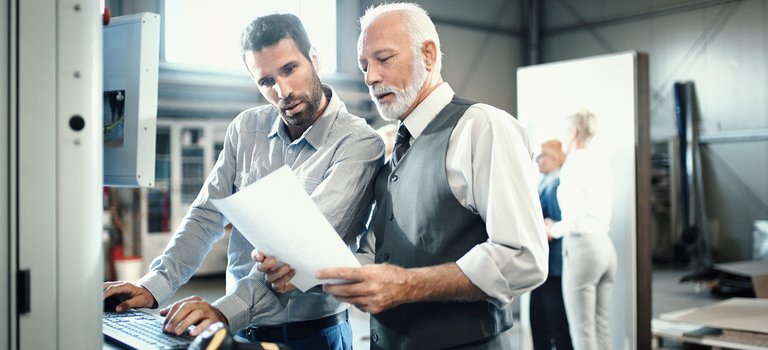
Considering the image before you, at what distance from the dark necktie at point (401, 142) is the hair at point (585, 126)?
3.00 metres

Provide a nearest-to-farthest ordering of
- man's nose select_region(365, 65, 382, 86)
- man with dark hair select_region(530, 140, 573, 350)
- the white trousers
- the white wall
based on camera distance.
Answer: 1. man's nose select_region(365, 65, 382, 86)
2. the white trousers
3. man with dark hair select_region(530, 140, 573, 350)
4. the white wall

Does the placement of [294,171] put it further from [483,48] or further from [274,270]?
[483,48]

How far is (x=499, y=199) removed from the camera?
4.19 feet

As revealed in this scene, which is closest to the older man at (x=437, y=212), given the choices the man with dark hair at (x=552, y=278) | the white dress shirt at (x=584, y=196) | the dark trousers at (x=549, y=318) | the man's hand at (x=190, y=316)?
the man's hand at (x=190, y=316)

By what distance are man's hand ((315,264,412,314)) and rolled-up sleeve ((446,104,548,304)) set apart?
0.42ft

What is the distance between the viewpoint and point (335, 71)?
27.3 ft

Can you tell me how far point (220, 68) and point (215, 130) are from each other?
0.68m

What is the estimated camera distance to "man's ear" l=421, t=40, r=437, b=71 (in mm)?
1472

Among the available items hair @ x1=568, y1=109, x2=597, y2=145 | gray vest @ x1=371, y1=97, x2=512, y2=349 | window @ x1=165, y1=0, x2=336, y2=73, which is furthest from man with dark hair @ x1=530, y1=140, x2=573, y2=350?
gray vest @ x1=371, y1=97, x2=512, y2=349

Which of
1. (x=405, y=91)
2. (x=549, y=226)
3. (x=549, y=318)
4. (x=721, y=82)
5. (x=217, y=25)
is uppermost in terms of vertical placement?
(x=217, y=25)

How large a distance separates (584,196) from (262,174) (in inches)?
110

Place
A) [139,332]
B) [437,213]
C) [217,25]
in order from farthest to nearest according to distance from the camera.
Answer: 1. [217,25]
2. [437,213]
3. [139,332]

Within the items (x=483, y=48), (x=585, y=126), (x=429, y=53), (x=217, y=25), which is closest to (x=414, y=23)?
(x=429, y=53)

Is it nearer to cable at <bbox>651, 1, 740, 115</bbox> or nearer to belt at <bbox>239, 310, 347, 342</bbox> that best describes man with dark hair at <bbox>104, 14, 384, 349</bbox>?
belt at <bbox>239, 310, 347, 342</bbox>
